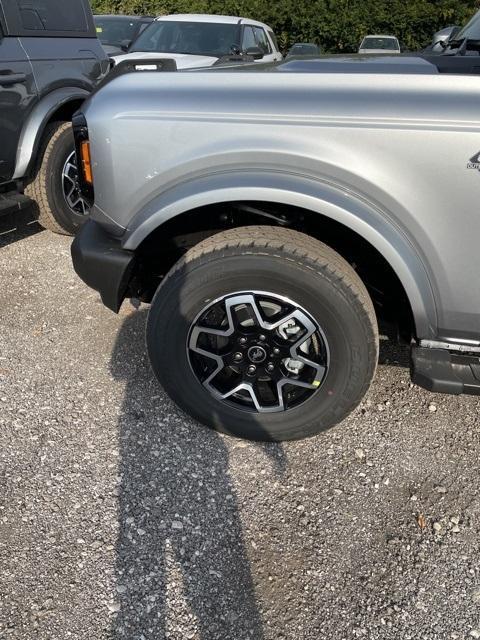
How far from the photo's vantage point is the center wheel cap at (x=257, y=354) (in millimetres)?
2506

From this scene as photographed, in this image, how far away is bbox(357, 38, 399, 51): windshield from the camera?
62.6 ft

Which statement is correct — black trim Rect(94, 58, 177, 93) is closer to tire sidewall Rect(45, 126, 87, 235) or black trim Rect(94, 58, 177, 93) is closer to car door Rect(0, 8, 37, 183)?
car door Rect(0, 8, 37, 183)

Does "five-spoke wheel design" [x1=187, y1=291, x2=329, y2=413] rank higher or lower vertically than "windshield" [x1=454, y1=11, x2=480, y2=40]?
lower

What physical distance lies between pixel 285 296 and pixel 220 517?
0.94 meters

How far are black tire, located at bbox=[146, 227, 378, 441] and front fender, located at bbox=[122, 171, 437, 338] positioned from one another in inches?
7.5

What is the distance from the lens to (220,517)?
2.31m

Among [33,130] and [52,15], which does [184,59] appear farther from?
[33,130]

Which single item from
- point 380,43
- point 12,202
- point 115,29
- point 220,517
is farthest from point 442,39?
point 380,43

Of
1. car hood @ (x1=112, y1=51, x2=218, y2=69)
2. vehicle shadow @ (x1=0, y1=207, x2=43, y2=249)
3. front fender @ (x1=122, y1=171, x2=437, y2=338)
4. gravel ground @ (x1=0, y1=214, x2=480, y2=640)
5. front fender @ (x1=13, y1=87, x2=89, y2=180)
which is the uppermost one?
front fender @ (x1=122, y1=171, x2=437, y2=338)

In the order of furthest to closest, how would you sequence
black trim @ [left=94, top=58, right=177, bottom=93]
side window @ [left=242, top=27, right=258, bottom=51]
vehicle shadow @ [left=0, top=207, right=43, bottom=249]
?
side window @ [left=242, top=27, right=258, bottom=51], vehicle shadow @ [left=0, top=207, right=43, bottom=249], black trim @ [left=94, top=58, right=177, bottom=93]

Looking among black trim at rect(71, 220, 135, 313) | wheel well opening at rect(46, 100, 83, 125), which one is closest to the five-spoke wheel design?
black trim at rect(71, 220, 135, 313)

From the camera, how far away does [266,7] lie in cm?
2166

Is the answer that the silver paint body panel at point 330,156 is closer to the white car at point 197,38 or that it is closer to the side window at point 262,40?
the white car at point 197,38

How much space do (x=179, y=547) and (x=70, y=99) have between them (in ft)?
12.3
